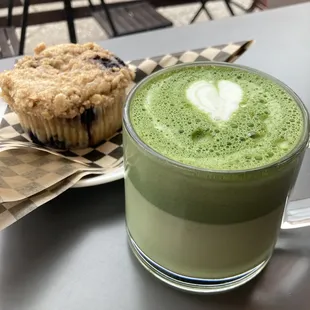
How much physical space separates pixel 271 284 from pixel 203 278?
8 centimetres

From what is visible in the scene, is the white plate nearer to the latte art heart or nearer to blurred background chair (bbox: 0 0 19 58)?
the latte art heart

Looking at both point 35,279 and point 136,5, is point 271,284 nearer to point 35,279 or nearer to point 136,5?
point 35,279

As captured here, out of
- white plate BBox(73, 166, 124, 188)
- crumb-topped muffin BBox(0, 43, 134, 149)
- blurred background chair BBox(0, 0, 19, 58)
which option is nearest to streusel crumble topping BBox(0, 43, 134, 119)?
crumb-topped muffin BBox(0, 43, 134, 149)

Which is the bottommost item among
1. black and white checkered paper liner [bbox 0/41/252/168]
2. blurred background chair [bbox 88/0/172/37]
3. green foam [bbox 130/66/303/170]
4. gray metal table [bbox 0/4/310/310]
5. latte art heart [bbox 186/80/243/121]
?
blurred background chair [bbox 88/0/172/37]

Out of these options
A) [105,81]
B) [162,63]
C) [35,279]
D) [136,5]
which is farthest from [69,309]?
[136,5]

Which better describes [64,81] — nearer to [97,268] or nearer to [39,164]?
[39,164]

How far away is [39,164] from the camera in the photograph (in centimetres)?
66

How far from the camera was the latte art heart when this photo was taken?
0.49 m

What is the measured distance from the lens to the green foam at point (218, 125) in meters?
0.45

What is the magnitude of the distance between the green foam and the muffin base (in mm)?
227

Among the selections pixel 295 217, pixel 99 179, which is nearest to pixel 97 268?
pixel 99 179

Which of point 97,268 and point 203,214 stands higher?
point 203,214

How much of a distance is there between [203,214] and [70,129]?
1.14ft

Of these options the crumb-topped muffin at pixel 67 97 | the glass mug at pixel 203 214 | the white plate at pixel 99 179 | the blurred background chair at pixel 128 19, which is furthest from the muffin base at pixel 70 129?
the blurred background chair at pixel 128 19
